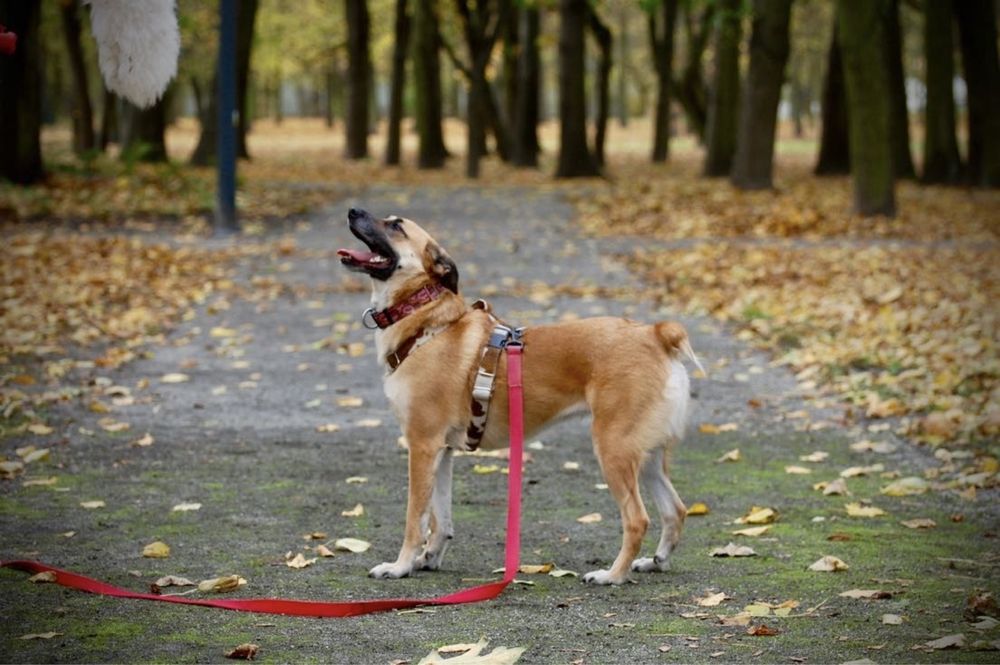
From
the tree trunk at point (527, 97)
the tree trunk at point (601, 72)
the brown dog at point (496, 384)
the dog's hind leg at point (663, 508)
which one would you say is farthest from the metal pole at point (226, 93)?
the tree trunk at point (527, 97)

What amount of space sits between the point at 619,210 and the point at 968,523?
59.4 ft

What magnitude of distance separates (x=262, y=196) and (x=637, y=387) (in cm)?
2210

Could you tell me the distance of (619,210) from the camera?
24719 mm

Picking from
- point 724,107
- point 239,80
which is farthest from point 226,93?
point 724,107

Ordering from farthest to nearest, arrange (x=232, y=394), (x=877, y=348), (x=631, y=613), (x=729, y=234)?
(x=729, y=234), (x=877, y=348), (x=232, y=394), (x=631, y=613)

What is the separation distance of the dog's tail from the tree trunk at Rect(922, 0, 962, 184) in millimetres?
24252

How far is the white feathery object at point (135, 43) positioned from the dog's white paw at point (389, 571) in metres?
2.18

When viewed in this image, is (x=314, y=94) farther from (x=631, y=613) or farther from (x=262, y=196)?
(x=631, y=613)

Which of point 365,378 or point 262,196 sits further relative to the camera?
Answer: point 262,196

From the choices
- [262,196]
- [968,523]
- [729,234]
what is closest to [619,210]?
[729,234]

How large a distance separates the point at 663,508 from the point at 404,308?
1449mm

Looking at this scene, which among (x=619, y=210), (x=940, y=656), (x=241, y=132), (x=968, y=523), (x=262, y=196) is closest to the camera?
(x=940, y=656)

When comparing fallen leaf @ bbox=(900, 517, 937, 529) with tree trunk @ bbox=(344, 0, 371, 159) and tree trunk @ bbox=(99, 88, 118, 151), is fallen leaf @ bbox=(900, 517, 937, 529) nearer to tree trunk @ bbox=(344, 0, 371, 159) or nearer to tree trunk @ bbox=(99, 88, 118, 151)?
tree trunk @ bbox=(99, 88, 118, 151)

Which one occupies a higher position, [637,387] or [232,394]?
[637,387]
